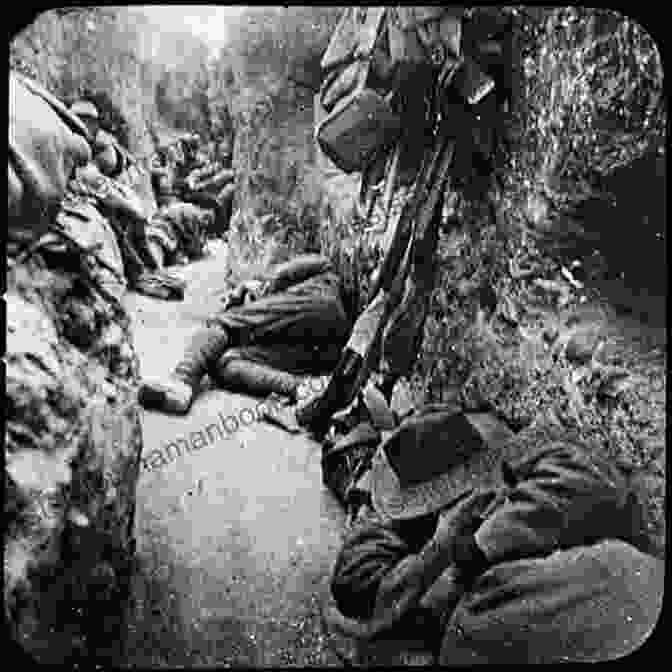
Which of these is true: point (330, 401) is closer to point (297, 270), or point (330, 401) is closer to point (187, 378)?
point (187, 378)

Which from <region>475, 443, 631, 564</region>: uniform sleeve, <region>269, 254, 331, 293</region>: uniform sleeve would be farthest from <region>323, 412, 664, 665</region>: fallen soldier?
<region>269, 254, 331, 293</region>: uniform sleeve

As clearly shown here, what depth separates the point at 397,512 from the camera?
0.89m

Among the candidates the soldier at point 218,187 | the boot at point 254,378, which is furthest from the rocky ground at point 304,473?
the soldier at point 218,187

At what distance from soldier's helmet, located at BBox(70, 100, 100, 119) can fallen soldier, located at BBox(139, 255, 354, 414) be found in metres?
0.55

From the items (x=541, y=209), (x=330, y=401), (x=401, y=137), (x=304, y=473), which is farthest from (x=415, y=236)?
(x=304, y=473)

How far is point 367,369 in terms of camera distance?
1.24 metres

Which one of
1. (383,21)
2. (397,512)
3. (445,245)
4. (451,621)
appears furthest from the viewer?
(445,245)

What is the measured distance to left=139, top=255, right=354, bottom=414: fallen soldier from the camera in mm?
1419

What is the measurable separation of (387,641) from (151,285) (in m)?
0.76

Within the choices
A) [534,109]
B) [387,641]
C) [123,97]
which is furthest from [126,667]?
[534,109]

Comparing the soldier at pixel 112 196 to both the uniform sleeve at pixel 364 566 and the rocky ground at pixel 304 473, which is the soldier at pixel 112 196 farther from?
the uniform sleeve at pixel 364 566

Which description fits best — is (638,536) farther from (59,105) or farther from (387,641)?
(59,105)

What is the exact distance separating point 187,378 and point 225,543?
457mm

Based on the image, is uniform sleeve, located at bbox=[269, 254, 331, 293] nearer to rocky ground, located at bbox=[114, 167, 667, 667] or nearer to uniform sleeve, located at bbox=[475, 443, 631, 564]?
rocky ground, located at bbox=[114, 167, 667, 667]
